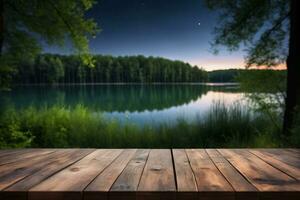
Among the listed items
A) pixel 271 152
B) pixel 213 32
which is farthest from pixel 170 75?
pixel 271 152

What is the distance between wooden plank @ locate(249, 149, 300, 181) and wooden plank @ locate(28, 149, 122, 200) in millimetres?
1042

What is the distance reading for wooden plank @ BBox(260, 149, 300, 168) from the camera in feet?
6.70

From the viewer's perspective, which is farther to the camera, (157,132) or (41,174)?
(157,132)

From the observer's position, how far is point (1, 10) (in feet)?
17.6

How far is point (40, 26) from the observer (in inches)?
233

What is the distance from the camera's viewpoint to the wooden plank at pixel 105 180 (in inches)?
56.2

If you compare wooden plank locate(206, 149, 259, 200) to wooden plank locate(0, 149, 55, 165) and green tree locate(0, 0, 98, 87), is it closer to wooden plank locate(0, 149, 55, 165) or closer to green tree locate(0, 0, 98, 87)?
wooden plank locate(0, 149, 55, 165)

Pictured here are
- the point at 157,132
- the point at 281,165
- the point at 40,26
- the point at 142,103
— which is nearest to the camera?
the point at 281,165

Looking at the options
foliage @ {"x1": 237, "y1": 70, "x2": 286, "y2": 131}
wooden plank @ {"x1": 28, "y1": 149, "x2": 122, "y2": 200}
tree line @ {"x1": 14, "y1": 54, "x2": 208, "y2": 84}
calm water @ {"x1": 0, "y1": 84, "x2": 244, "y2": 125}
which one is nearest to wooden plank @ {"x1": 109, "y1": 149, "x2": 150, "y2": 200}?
wooden plank @ {"x1": 28, "y1": 149, "x2": 122, "y2": 200}

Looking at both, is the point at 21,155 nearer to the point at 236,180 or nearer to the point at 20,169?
the point at 20,169

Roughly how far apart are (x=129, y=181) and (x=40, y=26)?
5062mm

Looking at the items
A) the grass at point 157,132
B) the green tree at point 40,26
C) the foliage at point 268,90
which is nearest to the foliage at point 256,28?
the foliage at point 268,90

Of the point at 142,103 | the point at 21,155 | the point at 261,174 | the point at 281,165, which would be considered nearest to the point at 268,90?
the point at 281,165

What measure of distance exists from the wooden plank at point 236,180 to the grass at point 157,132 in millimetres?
3711
